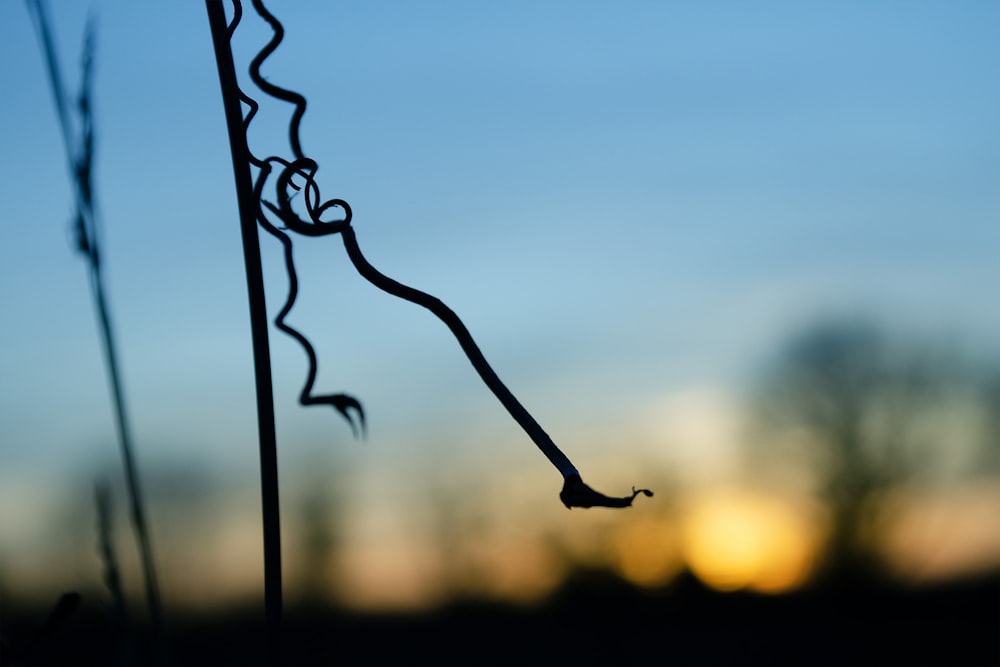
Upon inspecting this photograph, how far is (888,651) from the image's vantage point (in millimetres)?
11992

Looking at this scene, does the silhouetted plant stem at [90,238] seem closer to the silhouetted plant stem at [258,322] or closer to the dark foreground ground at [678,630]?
the silhouetted plant stem at [258,322]

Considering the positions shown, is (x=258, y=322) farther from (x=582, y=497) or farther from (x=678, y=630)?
(x=678, y=630)

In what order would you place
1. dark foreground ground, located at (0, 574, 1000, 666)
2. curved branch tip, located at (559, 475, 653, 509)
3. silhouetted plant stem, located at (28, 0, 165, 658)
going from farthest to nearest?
dark foreground ground, located at (0, 574, 1000, 666) → silhouetted plant stem, located at (28, 0, 165, 658) → curved branch tip, located at (559, 475, 653, 509)

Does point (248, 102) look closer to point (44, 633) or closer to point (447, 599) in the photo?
point (44, 633)

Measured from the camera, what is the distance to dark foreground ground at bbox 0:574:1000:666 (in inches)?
443

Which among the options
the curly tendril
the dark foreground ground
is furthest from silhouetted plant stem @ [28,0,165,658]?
the dark foreground ground

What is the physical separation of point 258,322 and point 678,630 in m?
15.1

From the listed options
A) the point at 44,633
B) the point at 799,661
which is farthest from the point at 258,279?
the point at 799,661

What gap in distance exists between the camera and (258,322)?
1.32 ft

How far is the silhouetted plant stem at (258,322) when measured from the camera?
395 mm

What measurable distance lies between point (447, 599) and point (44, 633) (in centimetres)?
1659

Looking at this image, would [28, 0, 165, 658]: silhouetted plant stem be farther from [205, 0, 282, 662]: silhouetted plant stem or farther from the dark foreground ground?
the dark foreground ground

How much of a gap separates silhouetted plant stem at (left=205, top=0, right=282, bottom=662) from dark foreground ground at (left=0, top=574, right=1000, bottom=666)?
364 inches

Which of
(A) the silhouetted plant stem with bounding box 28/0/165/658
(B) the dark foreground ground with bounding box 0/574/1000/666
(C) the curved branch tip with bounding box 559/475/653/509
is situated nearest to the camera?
(C) the curved branch tip with bounding box 559/475/653/509
